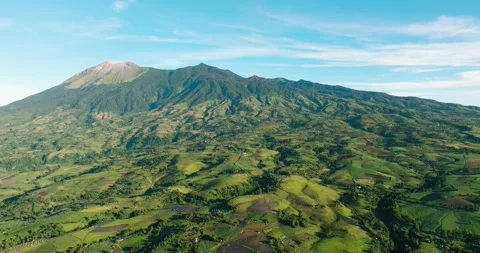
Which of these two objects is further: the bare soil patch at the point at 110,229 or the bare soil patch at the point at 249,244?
the bare soil patch at the point at 110,229

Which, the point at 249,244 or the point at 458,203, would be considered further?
the point at 458,203

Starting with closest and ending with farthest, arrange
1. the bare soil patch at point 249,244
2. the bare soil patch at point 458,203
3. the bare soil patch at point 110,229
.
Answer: the bare soil patch at point 249,244
the bare soil patch at point 110,229
the bare soil patch at point 458,203

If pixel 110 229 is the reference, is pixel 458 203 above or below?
above

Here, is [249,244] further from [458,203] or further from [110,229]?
[458,203]

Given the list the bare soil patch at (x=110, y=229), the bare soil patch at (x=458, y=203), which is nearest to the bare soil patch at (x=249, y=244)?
the bare soil patch at (x=110, y=229)

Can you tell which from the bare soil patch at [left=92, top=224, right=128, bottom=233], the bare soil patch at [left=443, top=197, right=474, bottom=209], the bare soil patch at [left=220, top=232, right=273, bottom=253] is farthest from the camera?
the bare soil patch at [left=443, top=197, right=474, bottom=209]

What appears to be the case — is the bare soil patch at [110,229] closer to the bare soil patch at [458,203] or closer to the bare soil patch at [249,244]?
the bare soil patch at [249,244]

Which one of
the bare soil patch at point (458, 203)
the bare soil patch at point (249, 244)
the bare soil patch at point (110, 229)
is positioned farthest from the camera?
the bare soil patch at point (458, 203)

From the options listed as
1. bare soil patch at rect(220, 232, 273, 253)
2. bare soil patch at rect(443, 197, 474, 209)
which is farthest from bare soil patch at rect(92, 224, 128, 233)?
bare soil patch at rect(443, 197, 474, 209)

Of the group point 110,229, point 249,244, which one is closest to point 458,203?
point 249,244

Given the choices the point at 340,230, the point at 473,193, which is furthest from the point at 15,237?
the point at 473,193

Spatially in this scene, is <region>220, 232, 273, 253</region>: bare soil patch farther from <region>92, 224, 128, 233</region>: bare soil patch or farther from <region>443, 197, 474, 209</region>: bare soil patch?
<region>443, 197, 474, 209</region>: bare soil patch

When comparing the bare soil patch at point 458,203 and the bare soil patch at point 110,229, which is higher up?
the bare soil patch at point 458,203
